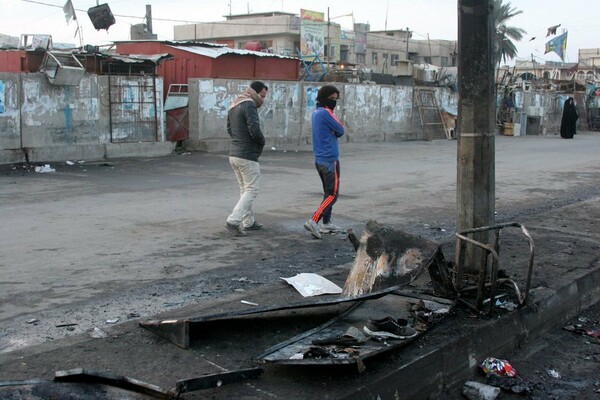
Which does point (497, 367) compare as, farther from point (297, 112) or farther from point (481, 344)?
point (297, 112)

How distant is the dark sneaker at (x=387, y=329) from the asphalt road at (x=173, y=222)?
173cm

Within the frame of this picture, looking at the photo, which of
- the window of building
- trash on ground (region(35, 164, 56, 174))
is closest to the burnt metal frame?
trash on ground (region(35, 164, 56, 174))

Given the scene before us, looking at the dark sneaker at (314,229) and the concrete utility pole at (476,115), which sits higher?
the concrete utility pole at (476,115)

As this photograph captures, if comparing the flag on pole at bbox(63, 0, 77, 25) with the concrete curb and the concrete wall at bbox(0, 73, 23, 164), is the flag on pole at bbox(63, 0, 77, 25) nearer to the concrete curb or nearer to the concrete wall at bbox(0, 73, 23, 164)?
the concrete wall at bbox(0, 73, 23, 164)

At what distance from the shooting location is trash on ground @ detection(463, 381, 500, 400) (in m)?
4.21

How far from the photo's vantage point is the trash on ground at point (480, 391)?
4.21 m

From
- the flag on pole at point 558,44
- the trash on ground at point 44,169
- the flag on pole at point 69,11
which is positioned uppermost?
the flag on pole at point 558,44

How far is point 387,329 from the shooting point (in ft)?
14.0

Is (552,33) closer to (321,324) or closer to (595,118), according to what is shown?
(595,118)

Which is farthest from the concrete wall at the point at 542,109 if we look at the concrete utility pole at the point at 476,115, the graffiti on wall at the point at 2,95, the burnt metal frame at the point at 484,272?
the burnt metal frame at the point at 484,272

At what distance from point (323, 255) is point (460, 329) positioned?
2.82m

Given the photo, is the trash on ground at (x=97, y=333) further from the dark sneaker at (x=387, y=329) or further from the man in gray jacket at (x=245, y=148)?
Result: the man in gray jacket at (x=245, y=148)

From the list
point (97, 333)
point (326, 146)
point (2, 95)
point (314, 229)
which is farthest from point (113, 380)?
point (2, 95)

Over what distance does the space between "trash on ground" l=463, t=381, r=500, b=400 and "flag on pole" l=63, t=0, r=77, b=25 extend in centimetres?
2173
